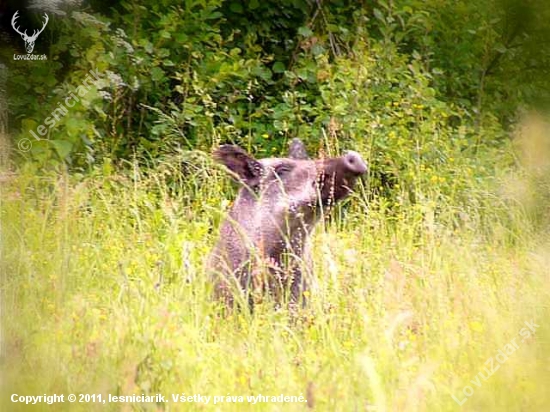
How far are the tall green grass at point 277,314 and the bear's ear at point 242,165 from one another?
1.35 ft

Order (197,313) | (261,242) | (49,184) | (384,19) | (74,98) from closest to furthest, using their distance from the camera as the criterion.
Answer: (197,313)
(261,242)
(49,184)
(74,98)
(384,19)

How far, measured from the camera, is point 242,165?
5258 mm

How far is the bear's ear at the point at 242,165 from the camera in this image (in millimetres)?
5223

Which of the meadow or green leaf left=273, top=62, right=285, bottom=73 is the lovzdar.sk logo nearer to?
the meadow

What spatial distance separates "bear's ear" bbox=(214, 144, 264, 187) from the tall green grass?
413 millimetres

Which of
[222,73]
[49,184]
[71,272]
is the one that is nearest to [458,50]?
[71,272]

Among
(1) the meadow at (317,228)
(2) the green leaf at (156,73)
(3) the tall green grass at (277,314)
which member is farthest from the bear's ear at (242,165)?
(2) the green leaf at (156,73)

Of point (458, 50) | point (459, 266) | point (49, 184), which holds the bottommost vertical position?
point (49, 184)

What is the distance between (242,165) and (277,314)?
971 mm

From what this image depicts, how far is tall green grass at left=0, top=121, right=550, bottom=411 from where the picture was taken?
3609 millimetres

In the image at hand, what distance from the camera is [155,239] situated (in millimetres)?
5801

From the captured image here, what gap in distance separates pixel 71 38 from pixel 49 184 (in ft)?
5.76

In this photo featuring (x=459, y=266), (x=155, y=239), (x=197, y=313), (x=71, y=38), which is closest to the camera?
(x=197, y=313)

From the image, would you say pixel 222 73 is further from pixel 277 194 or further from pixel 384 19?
pixel 277 194
